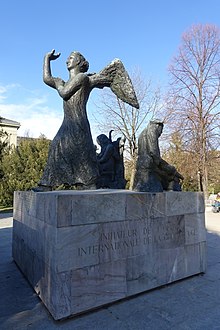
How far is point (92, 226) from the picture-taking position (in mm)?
3254

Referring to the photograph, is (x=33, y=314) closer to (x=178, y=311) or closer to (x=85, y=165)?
(x=178, y=311)

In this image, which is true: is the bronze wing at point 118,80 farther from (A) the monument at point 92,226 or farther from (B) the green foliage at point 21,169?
(B) the green foliage at point 21,169

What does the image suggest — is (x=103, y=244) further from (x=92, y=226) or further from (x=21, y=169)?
(x=21, y=169)

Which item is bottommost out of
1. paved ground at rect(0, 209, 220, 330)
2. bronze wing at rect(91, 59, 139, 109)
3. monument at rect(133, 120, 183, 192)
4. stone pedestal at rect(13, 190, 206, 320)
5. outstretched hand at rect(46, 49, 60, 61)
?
paved ground at rect(0, 209, 220, 330)

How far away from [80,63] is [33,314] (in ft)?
12.4

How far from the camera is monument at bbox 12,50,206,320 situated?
3.05m

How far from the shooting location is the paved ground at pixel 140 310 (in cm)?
288

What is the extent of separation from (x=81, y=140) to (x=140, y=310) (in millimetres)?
2558

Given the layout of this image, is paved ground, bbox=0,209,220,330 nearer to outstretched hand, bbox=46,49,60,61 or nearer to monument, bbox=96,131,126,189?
monument, bbox=96,131,126,189

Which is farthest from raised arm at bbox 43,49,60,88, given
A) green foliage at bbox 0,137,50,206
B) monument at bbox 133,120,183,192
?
green foliage at bbox 0,137,50,206

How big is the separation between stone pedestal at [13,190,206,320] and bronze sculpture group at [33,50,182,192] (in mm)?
455

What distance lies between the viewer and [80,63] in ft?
14.4

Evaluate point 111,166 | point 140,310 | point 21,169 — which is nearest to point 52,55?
point 111,166

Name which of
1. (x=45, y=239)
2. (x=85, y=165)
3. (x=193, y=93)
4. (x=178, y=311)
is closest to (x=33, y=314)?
(x=45, y=239)
